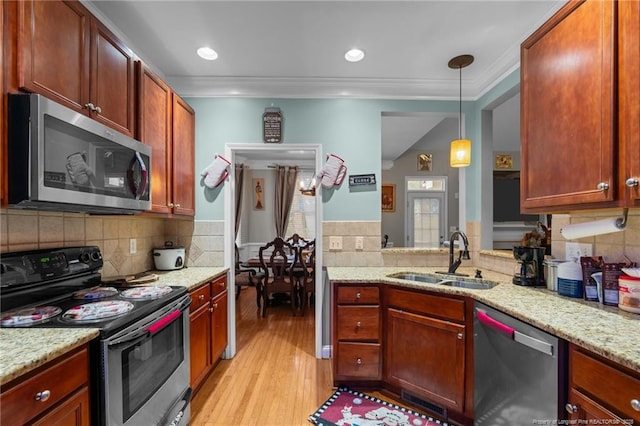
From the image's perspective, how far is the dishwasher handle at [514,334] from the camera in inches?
44.9

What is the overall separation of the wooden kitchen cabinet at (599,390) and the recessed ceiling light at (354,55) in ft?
7.08

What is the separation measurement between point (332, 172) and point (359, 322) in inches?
51.6

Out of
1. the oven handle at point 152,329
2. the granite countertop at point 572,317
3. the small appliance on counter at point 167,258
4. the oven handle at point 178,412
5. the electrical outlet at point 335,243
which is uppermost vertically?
the electrical outlet at point 335,243

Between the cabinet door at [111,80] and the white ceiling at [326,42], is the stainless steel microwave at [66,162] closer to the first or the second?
the cabinet door at [111,80]

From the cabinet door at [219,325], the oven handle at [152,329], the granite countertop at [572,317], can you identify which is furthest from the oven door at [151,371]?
the granite countertop at [572,317]

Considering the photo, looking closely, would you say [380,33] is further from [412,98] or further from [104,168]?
[104,168]

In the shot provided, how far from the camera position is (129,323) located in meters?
1.22

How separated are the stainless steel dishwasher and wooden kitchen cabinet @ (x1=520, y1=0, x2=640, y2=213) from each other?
2.11 feet

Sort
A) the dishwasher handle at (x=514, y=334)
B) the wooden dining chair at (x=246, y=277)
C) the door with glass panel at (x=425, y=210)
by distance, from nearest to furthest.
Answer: the dishwasher handle at (x=514, y=334) → the wooden dining chair at (x=246, y=277) → the door with glass panel at (x=425, y=210)

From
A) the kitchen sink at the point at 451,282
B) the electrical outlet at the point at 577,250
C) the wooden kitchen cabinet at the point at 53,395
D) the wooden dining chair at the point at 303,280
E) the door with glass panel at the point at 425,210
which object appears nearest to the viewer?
the wooden kitchen cabinet at the point at 53,395

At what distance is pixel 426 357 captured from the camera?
5.97ft

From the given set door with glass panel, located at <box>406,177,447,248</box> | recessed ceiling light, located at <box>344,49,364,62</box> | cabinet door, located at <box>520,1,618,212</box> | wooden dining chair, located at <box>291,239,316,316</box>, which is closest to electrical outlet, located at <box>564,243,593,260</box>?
cabinet door, located at <box>520,1,618,212</box>

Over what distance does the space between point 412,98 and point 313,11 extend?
1.34 m

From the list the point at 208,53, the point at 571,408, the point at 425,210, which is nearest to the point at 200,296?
the point at 208,53
